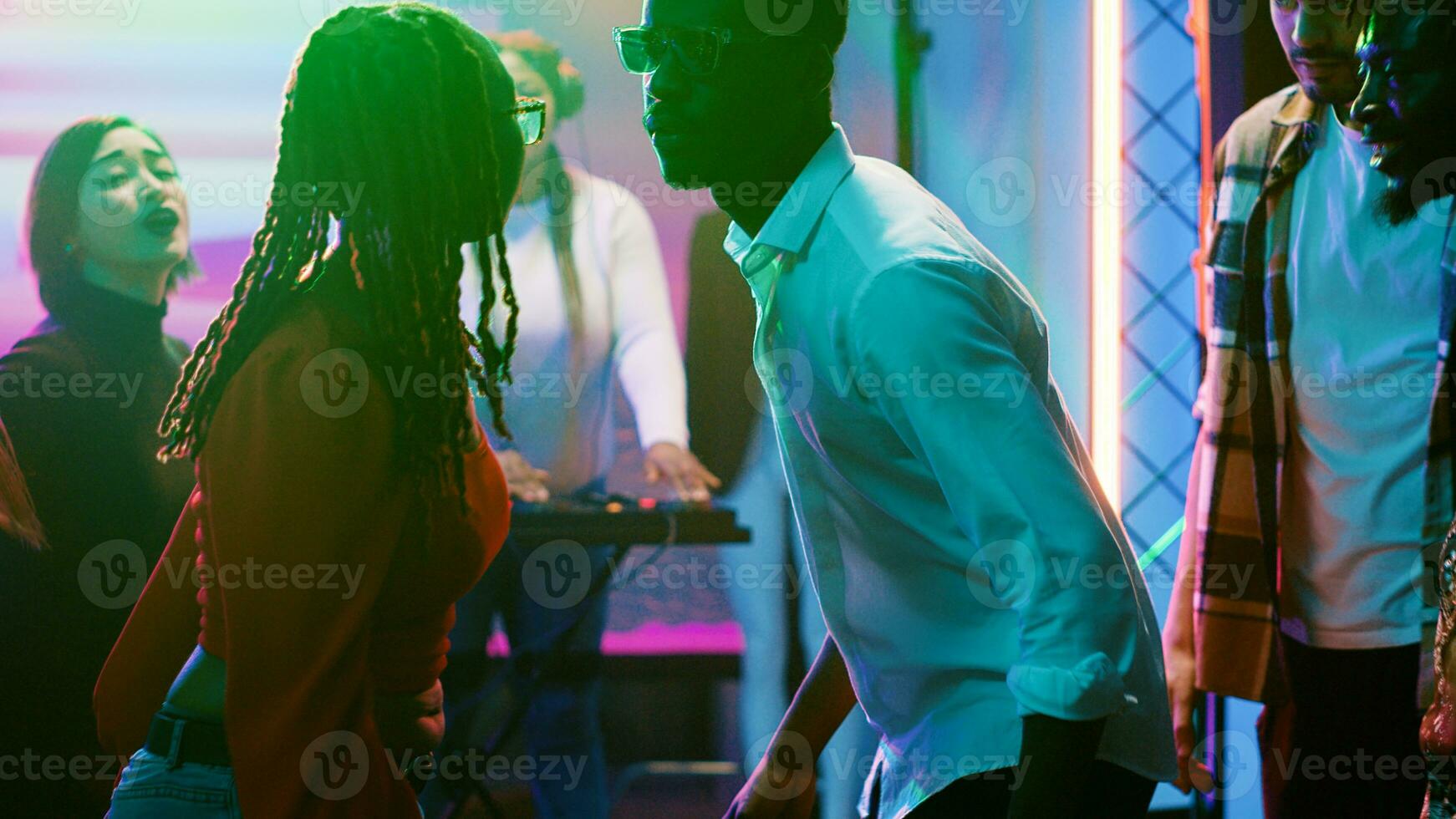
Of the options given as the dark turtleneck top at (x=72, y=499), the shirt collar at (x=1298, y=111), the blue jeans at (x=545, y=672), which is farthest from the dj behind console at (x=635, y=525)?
the shirt collar at (x=1298, y=111)

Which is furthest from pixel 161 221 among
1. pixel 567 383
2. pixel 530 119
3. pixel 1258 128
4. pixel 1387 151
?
pixel 1387 151

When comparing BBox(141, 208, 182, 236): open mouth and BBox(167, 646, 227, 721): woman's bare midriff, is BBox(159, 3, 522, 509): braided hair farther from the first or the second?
BBox(141, 208, 182, 236): open mouth

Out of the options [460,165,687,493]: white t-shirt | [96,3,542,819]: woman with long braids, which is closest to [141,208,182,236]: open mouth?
[460,165,687,493]: white t-shirt

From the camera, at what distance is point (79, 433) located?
2.99 meters

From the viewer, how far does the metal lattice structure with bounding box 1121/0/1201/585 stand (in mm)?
3170

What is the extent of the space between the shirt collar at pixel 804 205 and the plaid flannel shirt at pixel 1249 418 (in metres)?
1.28

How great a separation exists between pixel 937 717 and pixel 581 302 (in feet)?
8.27

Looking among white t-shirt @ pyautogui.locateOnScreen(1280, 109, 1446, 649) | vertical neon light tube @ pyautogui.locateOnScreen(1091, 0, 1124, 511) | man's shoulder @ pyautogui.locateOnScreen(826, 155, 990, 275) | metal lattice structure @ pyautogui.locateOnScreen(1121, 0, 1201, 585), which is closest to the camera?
man's shoulder @ pyautogui.locateOnScreen(826, 155, 990, 275)

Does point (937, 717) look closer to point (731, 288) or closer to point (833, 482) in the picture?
point (833, 482)

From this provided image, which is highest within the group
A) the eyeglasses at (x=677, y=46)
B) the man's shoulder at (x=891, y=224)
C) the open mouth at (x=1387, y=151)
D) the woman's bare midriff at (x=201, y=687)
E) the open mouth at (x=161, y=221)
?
the eyeglasses at (x=677, y=46)

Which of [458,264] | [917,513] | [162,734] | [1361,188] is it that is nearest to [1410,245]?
[1361,188]

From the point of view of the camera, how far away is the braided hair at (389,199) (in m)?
1.39

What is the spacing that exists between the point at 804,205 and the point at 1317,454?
4.63 feet

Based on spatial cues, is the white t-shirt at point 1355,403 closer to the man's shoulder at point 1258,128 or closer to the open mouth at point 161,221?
the man's shoulder at point 1258,128
